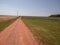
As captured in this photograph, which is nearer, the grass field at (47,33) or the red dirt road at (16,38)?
the red dirt road at (16,38)

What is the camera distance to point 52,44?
1042cm

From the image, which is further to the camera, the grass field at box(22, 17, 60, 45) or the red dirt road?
the grass field at box(22, 17, 60, 45)

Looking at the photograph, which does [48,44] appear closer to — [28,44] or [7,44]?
[28,44]

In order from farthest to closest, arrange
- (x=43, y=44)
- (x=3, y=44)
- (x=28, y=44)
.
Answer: (x=43, y=44), (x=28, y=44), (x=3, y=44)

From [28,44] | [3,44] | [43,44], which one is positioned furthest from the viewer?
[43,44]

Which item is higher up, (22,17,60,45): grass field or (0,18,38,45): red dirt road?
(0,18,38,45): red dirt road

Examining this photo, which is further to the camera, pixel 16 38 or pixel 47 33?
pixel 47 33

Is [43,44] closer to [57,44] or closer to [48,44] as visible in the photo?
[48,44]

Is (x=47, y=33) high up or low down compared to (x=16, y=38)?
down

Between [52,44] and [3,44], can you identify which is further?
[52,44]

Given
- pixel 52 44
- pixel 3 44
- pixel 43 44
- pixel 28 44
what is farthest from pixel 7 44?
pixel 52 44

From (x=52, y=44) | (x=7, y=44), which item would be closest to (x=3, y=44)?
(x=7, y=44)

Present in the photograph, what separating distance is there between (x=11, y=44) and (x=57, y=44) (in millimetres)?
4067

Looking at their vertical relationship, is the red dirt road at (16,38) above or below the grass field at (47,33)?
above
